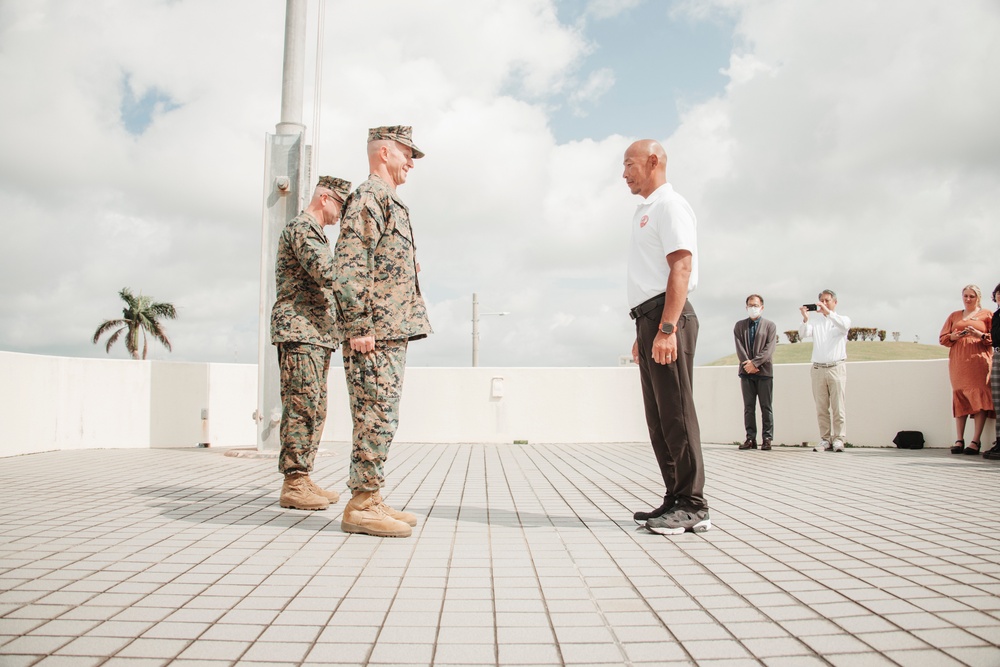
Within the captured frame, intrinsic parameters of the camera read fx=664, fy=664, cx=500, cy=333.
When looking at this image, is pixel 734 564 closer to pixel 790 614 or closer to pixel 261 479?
pixel 790 614

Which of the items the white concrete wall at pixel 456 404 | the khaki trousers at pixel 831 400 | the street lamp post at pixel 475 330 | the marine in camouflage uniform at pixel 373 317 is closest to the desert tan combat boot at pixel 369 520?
the marine in camouflage uniform at pixel 373 317

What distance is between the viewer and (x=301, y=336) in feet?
14.4

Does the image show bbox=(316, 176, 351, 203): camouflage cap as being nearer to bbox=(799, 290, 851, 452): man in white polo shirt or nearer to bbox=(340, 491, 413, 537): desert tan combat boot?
bbox=(340, 491, 413, 537): desert tan combat boot

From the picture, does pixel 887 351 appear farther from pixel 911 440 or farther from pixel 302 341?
pixel 302 341

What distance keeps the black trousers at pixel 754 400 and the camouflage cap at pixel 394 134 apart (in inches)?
280

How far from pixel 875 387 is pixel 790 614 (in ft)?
28.6

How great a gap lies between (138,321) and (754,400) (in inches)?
2022

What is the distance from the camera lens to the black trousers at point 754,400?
9406 millimetres

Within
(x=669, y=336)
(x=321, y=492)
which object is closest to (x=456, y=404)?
(x=321, y=492)

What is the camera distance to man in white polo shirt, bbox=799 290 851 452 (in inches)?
356

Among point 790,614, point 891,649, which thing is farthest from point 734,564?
point 891,649

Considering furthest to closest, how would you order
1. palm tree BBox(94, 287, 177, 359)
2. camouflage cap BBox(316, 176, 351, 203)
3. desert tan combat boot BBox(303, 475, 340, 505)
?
palm tree BBox(94, 287, 177, 359) → camouflage cap BBox(316, 176, 351, 203) → desert tan combat boot BBox(303, 475, 340, 505)

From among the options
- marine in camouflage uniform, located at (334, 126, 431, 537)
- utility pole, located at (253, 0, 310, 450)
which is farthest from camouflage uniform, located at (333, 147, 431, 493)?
utility pole, located at (253, 0, 310, 450)

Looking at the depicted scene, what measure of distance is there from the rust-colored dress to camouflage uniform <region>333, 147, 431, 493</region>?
299 inches
